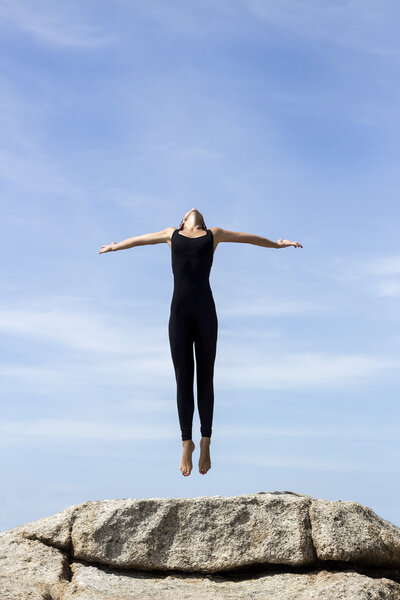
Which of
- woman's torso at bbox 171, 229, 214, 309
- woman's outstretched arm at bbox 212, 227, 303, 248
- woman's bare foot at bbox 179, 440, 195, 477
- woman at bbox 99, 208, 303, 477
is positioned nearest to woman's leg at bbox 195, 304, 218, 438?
woman at bbox 99, 208, 303, 477

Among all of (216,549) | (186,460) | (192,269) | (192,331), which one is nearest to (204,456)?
(186,460)

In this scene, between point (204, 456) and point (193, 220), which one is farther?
point (193, 220)

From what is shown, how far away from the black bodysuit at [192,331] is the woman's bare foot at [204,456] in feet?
0.30

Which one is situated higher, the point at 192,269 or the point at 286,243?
the point at 286,243

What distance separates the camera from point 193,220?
8547mm

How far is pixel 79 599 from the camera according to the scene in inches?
234

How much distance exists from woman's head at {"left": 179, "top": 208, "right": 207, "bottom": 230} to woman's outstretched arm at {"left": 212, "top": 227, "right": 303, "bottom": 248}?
23cm

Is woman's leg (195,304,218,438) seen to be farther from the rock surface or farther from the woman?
the rock surface

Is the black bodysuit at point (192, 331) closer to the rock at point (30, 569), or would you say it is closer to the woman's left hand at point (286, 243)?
the woman's left hand at point (286, 243)

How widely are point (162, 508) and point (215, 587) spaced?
911 millimetres

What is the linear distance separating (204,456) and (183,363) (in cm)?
113

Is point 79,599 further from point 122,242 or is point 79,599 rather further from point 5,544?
point 122,242

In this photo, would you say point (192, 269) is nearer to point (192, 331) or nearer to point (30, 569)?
point (192, 331)

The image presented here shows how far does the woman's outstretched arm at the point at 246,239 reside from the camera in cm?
841
